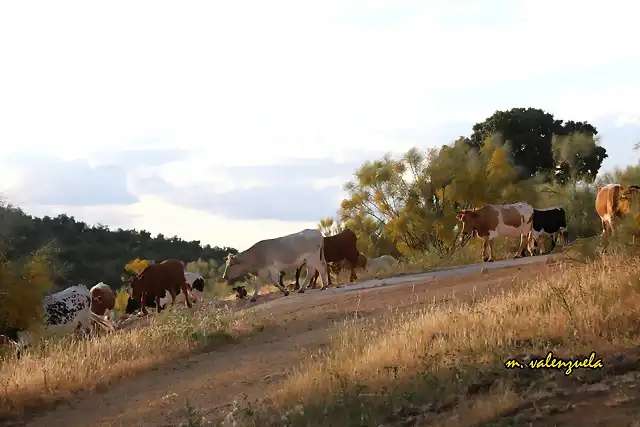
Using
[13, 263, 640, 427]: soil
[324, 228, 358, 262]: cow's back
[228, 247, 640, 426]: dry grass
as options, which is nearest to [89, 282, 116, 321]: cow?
[324, 228, 358, 262]: cow's back

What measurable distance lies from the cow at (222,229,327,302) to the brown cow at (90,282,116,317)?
5071mm

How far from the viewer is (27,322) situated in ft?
49.3

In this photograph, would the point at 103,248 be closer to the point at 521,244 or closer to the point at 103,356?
the point at 521,244

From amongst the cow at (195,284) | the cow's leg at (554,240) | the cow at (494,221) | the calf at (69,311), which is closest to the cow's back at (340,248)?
the cow at (494,221)

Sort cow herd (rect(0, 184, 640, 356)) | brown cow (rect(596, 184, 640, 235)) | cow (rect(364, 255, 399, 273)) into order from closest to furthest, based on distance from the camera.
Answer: brown cow (rect(596, 184, 640, 235)) → cow herd (rect(0, 184, 640, 356)) → cow (rect(364, 255, 399, 273))

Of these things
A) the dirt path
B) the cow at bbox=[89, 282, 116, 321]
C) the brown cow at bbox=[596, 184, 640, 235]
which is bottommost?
the dirt path

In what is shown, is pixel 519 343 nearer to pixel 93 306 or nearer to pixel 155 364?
pixel 155 364

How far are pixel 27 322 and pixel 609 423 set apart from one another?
36.9ft

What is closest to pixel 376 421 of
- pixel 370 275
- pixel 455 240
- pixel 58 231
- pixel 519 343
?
pixel 519 343

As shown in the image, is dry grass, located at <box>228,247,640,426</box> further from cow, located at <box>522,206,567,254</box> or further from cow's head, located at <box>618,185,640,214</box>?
cow, located at <box>522,206,567,254</box>

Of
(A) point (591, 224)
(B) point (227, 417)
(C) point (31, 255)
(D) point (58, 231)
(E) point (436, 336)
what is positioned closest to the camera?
(B) point (227, 417)

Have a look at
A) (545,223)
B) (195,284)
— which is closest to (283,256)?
(195,284)

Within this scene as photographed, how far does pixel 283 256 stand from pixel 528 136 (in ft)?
109

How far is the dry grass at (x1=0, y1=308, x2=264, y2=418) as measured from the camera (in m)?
12.9
